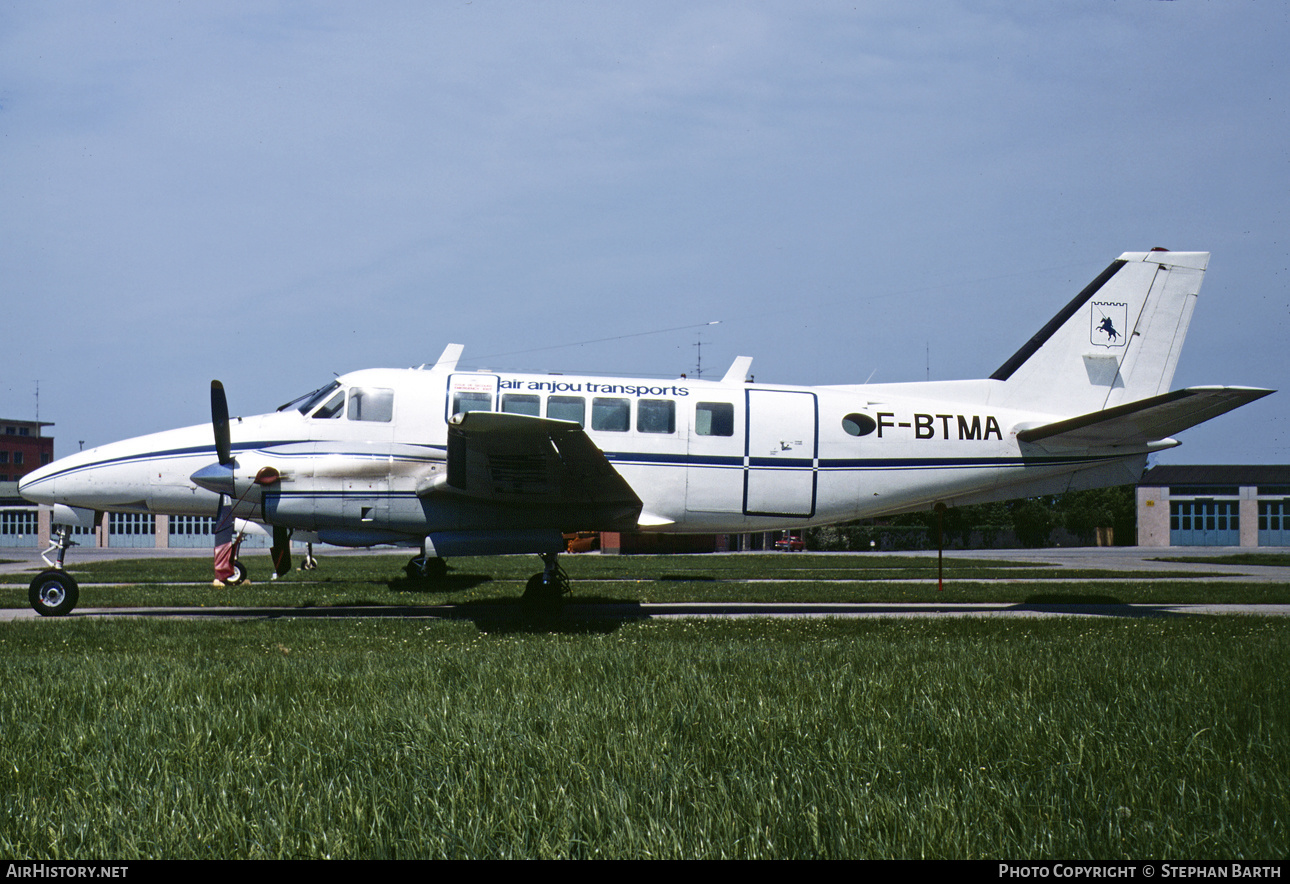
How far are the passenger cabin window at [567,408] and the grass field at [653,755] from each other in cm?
603

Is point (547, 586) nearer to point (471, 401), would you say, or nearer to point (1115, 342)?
point (471, 401)

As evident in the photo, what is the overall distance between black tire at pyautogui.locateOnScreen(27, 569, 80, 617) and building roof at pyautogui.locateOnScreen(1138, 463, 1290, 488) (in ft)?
227

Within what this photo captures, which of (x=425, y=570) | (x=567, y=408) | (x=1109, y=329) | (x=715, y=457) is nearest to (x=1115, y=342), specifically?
(x=1109, y=329)

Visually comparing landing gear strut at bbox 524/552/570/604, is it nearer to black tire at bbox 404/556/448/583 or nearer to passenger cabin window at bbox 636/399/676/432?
passenger cabin window at bbox 636/399/676/432

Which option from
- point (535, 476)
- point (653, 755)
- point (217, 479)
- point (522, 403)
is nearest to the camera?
point (653, 755)

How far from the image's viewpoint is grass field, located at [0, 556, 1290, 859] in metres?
3.28

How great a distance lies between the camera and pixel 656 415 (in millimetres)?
Answer: 13719

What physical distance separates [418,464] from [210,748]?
8.68 metres

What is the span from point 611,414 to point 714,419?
160 centimetres

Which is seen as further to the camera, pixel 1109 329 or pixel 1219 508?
pixel 1219 508

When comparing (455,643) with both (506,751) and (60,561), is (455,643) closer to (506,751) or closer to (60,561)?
(506,751)

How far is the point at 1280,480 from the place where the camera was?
217 feet

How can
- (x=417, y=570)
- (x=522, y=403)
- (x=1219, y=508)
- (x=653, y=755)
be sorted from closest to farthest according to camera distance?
(x=653, y=755) < (x=522, y=403) < (x=417, y=570) < (x=1219, y=508)

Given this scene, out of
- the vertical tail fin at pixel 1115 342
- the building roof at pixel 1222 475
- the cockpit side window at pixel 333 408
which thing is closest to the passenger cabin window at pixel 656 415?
the cockpit side window at pixel 333 408
